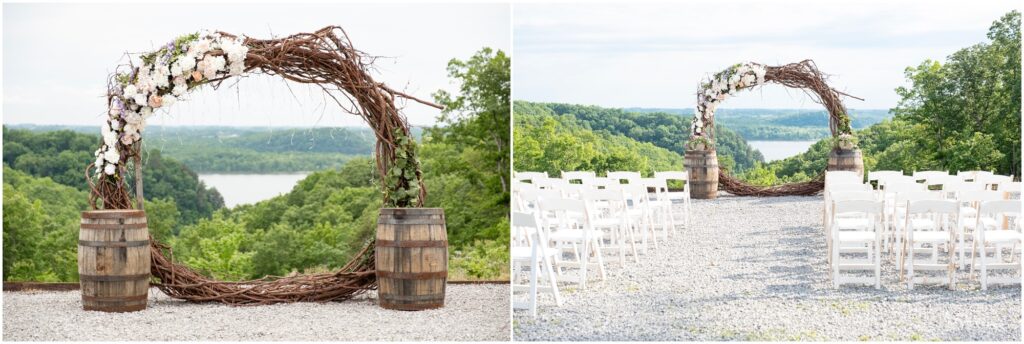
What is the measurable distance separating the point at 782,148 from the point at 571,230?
9.89 metres

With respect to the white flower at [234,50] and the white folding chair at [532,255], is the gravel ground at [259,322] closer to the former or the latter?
the white folding chair at [532,255]

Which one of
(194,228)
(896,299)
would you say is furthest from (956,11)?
(194,228)

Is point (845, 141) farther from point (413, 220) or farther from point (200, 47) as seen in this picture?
point (200, 47)

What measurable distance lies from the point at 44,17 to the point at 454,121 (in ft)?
23.4

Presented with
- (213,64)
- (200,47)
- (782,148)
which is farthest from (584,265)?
(782,148)

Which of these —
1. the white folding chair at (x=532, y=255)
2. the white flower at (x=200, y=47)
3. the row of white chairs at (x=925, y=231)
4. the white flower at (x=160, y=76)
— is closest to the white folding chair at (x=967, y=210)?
the row of white chairs at (x=925, y=231)

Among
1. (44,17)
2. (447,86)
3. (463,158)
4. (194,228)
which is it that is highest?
(44,17)

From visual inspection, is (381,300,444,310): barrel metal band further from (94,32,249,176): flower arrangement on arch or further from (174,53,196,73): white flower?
(174,53,196,73): white flower

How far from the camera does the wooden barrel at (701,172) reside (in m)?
14.0

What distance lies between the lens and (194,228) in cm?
1845

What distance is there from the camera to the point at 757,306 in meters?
6.11

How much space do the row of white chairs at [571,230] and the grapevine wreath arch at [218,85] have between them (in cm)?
92

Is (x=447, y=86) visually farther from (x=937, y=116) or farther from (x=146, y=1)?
(x=937, y=116)

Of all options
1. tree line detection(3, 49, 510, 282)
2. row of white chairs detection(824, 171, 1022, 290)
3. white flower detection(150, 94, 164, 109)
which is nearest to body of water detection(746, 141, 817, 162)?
tree line detection(3, 49, 510, 282)
